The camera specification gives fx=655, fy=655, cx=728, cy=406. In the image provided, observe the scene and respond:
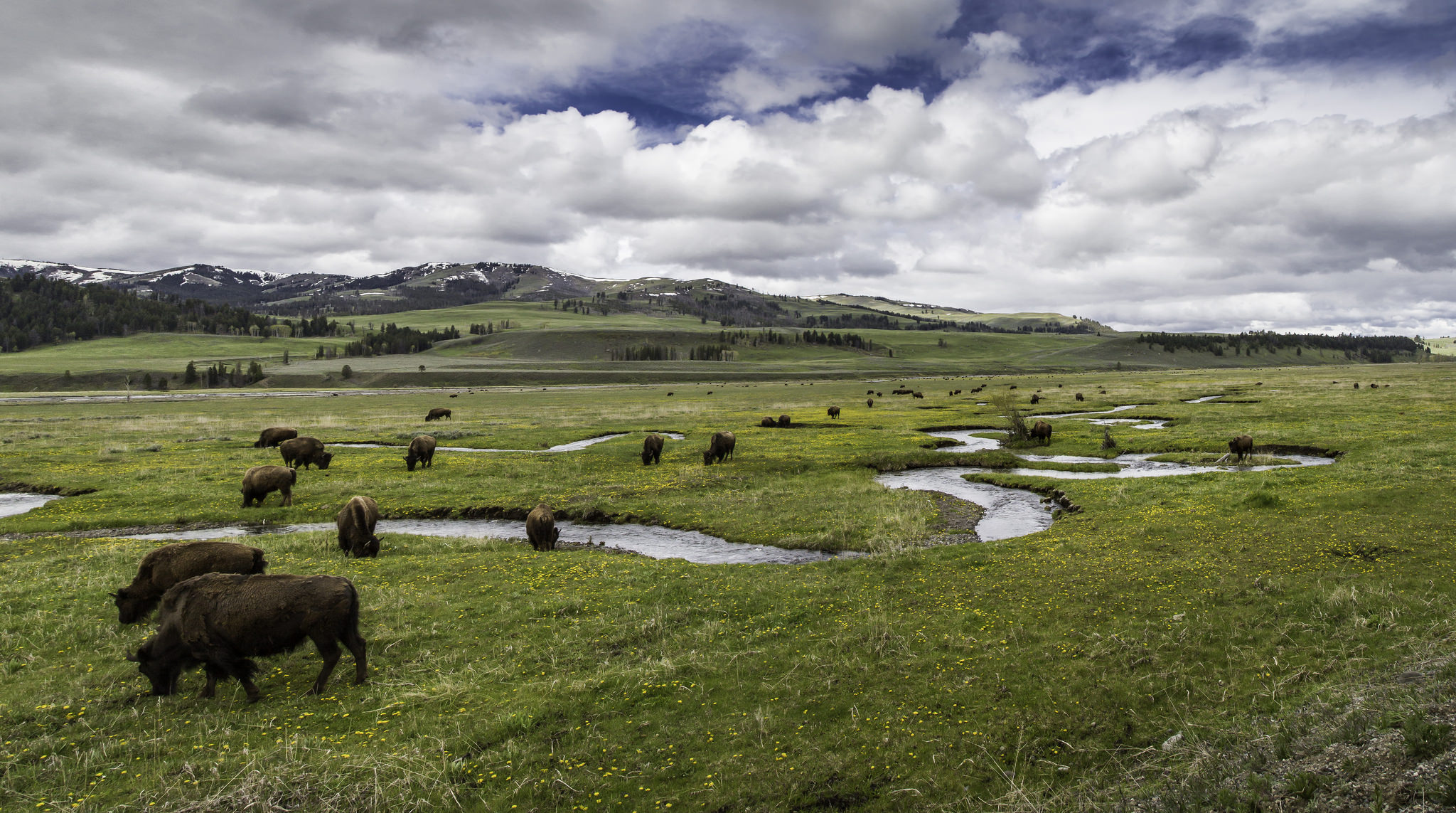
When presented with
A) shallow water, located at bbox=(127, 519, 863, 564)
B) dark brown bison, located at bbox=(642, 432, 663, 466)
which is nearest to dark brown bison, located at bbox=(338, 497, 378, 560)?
shallow water, located at bbox=(127, 519, 863, 564)

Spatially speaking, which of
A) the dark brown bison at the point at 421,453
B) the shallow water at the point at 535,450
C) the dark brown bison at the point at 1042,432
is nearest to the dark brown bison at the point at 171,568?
the dark brown bison at the point at 421,453

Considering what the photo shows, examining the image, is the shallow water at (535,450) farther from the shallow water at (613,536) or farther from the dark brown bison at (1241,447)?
the dark brown bison at (1241,447)

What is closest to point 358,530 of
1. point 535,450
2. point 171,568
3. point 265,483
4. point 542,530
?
point 542,530

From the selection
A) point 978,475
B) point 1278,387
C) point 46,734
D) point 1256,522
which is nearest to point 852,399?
point 1278,387

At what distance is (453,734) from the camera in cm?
923

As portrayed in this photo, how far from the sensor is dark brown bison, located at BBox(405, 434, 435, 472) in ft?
122

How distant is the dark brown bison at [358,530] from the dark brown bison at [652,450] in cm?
1865

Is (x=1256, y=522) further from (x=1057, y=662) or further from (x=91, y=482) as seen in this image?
(x=91, y=482)

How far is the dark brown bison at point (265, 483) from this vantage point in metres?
27.7

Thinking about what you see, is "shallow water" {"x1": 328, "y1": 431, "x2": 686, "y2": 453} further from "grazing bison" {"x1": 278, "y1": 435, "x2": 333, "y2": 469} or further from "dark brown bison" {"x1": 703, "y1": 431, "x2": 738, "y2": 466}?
"dark brown bison" {"x1": 703, "y1": 431, "x2": 738, "y2": 466}

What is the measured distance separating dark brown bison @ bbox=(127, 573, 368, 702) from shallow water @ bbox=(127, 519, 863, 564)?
10369 mm

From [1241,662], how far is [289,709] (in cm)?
1503

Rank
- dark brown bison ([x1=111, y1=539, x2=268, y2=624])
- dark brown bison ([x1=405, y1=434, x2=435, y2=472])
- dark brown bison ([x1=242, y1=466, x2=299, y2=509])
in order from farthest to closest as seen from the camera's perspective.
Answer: dark brown bison ([x1=405, y1=434, x2=435, y2=472]) < dark brown bison ([x1=242, y1=466, x2=299, y2=509]) < dark brown bison ([x1=111, y1=539, x2=268, y2=624])

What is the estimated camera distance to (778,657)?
1190 centimetres
